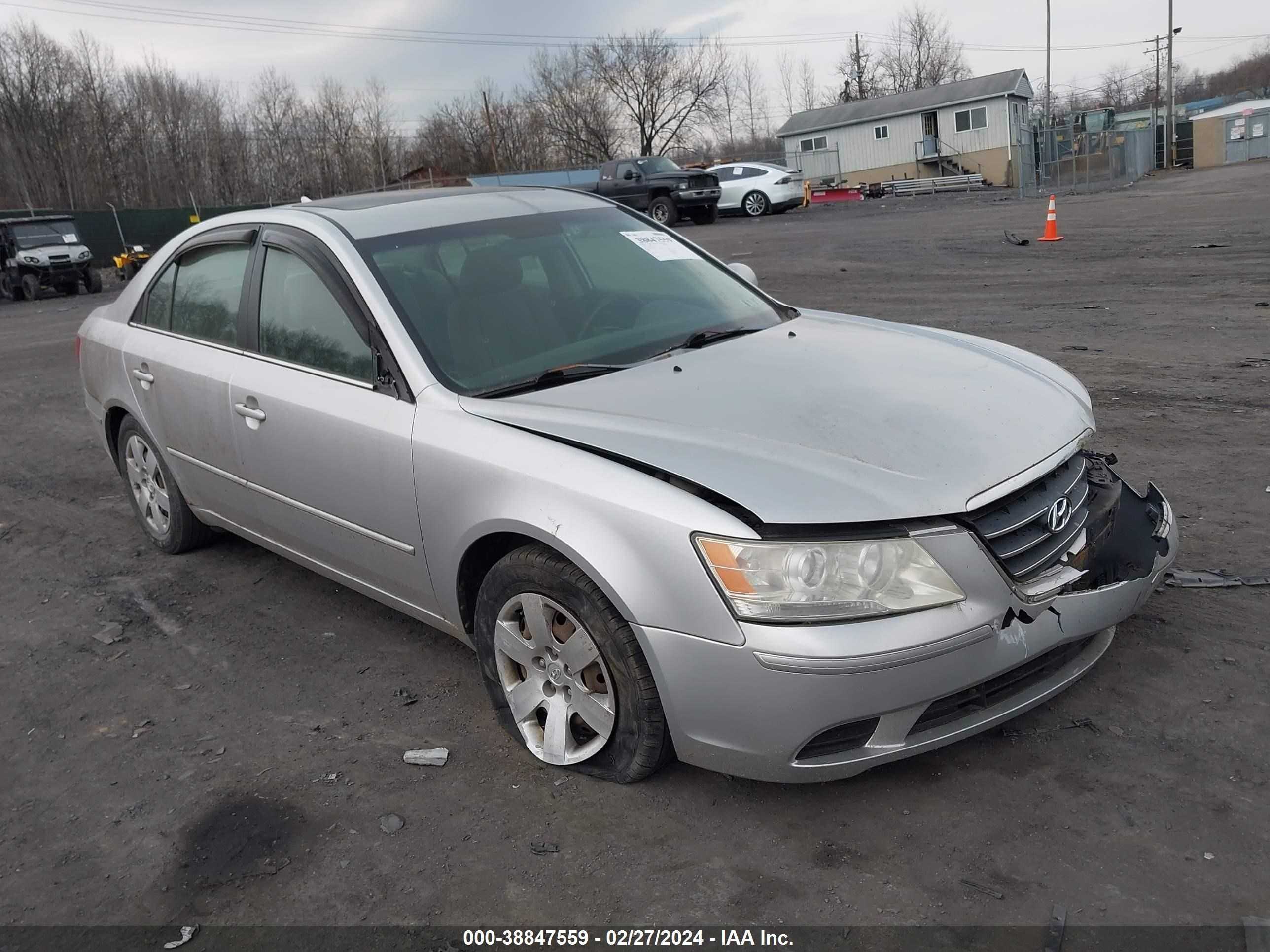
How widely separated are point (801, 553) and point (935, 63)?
97.6m

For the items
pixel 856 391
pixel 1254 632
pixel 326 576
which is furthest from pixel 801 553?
pixel 326 576

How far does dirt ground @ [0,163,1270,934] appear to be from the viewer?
2455 mm

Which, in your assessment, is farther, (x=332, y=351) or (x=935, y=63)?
(x=935, y=63)

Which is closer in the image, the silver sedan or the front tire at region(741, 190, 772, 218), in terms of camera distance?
the silver sedan

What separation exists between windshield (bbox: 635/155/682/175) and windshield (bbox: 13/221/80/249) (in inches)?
596

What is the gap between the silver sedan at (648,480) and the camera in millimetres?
2480

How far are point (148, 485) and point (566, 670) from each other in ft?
10.6

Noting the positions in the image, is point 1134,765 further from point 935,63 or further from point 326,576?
point 935,63

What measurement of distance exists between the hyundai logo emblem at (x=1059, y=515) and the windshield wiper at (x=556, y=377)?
4.63ft

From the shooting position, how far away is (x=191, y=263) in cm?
466

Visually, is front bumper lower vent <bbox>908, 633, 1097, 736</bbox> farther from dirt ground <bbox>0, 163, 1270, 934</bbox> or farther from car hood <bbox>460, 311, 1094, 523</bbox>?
car hood <bbox>460, 311, 1094, 523</bbox>

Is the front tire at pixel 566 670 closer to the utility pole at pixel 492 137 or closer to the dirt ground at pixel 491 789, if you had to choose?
the dirt ground at pixel 491 789

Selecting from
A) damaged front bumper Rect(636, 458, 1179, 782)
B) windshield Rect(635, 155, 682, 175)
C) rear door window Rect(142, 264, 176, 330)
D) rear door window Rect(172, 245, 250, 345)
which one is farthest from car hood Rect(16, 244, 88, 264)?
damaged front bumper Rect(636, 458, 1179, 782)

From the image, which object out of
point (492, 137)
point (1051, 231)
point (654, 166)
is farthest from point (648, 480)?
point (492, 137)
